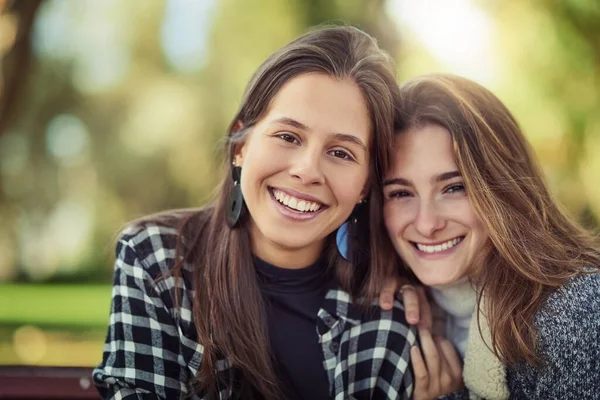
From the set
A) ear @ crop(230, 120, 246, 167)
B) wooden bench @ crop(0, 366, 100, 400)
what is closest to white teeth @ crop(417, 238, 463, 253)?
ear @ crop(230, 120, 246, 167)

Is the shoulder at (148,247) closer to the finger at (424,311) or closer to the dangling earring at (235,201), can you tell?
the dangling earring at (235,201)

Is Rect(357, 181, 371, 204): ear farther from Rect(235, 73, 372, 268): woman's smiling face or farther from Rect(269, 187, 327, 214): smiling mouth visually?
Rect(269, 187, 327, 214): smiling mouth

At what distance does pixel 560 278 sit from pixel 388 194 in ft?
2.00

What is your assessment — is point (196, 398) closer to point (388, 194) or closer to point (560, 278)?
point (388, 194)

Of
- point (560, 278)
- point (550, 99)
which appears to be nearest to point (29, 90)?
point (550, 99)

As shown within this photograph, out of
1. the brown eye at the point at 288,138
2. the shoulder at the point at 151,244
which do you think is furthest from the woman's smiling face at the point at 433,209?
the shoulder at the point at 151,244

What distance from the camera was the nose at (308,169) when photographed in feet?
6.40

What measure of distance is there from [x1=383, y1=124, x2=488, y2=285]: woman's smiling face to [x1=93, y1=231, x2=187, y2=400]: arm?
83 cm

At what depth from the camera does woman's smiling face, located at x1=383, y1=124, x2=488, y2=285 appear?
2082 mm

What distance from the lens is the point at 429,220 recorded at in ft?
6.76

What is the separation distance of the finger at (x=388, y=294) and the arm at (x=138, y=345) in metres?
0.71

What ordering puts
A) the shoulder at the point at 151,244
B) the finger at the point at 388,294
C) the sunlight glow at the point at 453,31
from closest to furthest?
the shoulder at the point at 151,244 → the finger at the point at 388,294 → the sunlight glow at the point at 453,31

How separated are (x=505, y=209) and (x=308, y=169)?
26.2 inches

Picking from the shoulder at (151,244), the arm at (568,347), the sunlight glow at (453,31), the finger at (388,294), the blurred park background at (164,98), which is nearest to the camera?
the arm at (568,347)
